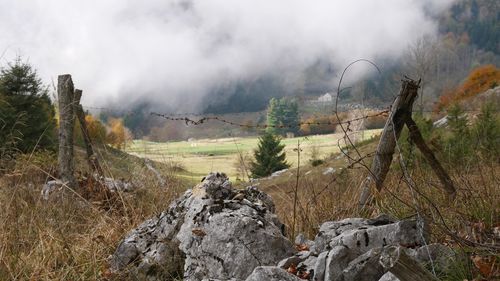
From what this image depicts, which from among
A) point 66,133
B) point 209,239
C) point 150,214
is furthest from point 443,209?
point 66,133

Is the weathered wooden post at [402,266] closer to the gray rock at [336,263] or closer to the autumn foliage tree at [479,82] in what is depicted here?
the gray rock at [336,263]

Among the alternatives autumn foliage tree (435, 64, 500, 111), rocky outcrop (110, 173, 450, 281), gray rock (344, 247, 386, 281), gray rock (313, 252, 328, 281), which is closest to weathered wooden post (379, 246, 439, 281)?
rocky outcrop (110, 173, 450, 281)

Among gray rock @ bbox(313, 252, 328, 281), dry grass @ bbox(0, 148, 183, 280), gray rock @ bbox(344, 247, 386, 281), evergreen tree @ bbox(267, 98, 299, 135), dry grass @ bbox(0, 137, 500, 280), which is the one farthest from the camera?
evergreen tree @ bbox(267, 98, 299, 135)

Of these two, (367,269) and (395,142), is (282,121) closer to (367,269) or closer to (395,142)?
(395,142)

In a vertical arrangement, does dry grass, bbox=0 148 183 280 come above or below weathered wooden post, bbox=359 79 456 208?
below

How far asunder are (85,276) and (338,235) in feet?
7.27

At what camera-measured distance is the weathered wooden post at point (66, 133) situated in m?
9.46

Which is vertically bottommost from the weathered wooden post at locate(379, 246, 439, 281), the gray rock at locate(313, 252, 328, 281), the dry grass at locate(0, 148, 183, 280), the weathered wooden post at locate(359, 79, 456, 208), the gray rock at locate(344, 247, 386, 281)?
the dry grass at locate(0, 148, 183, 280)

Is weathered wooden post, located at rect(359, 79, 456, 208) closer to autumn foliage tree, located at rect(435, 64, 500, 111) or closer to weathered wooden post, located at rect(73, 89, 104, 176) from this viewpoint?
weathered wooden post, located at rect(73, 89, 104, 176)

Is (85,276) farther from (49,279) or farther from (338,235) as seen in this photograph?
(338,235)

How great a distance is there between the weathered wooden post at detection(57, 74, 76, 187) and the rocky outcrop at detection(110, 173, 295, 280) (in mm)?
5195

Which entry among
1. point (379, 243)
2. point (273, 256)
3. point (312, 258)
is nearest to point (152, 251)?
point (273, 256)

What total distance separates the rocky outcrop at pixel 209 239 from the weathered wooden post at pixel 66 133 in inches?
205

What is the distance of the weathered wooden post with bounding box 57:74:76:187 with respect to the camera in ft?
31.0
